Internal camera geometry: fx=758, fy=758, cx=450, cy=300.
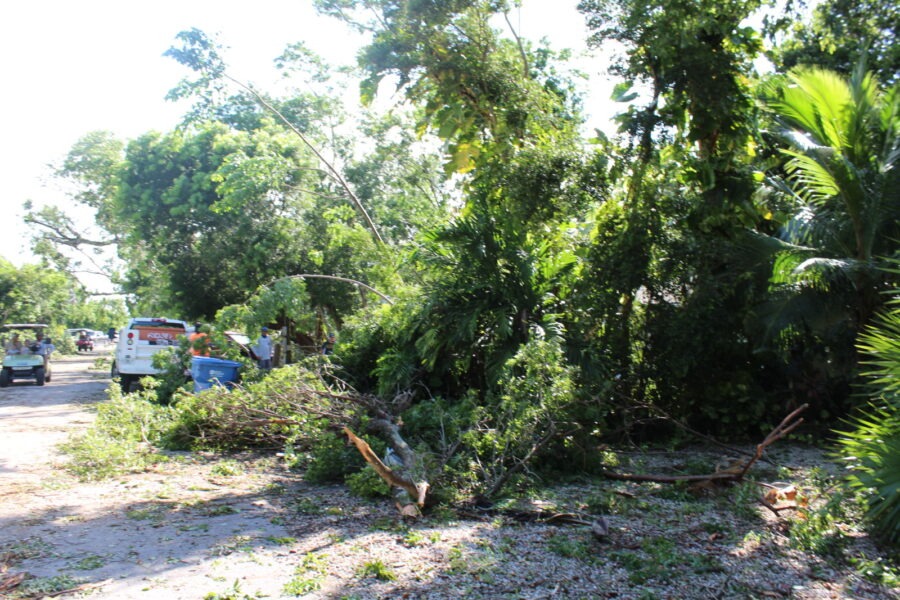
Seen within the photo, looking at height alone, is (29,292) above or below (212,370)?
above

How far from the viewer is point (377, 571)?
17.4 feet

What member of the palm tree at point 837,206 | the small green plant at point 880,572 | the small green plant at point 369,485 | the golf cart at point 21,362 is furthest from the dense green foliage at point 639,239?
the golf cart at point 21,362

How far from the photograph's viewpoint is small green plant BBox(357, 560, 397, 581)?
17.2ft

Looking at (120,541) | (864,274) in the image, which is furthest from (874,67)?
(120,541)

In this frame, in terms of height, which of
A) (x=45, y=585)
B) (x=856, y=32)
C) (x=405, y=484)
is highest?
(x=856, y=32)

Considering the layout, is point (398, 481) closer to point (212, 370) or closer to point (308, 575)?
point (308, 575)

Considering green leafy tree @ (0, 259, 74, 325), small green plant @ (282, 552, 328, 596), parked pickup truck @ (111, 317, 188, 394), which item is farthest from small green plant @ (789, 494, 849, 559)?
green leafy tree @ (0, 259, 74, 325)

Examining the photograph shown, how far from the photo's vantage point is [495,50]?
463 inches

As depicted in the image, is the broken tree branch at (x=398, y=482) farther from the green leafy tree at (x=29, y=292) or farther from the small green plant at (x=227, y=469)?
the green leafy tree at (x=29, y=292)

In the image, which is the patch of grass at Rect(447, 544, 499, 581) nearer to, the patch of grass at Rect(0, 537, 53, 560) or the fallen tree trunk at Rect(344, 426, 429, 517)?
the fallen tree trunk at Rect(344, 426, 429, 517)

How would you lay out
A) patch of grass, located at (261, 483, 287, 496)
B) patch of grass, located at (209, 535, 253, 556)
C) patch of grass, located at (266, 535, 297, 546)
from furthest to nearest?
1. patch of grass, located at (261, 483, 287, 496)
2. patch of grass, located at (266, 535, 297, 546)
3. patch of grass, located at (209, 535, 253, 556)

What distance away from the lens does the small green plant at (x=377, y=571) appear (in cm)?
523

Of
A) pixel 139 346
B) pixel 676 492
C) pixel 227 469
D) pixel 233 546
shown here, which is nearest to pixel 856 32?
pixel 676 492

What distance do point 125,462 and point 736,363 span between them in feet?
27.9
